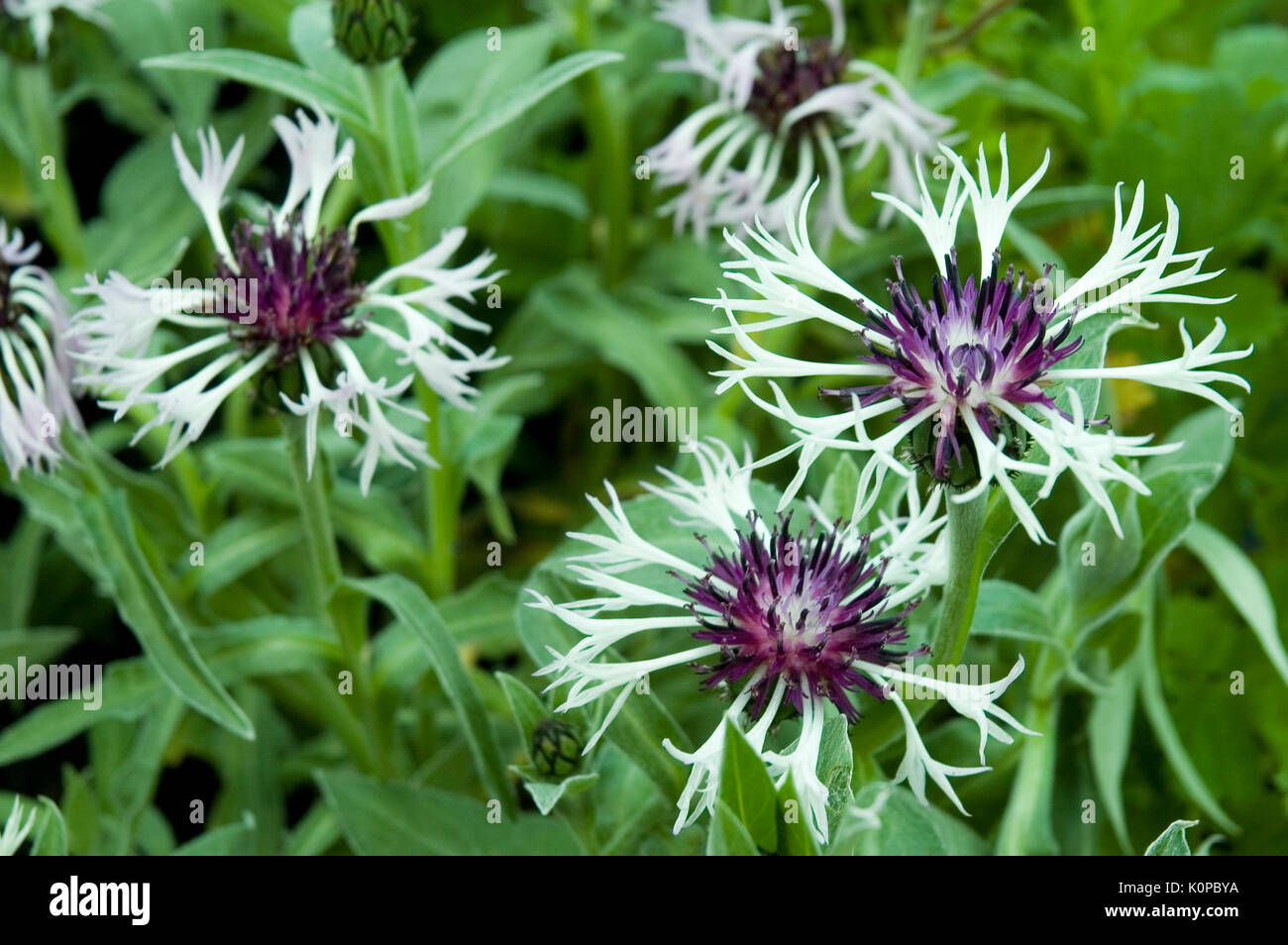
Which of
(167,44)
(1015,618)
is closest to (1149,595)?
(1015,618)

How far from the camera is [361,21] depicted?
826 millimetres

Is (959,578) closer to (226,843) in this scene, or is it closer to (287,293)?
(287,293)

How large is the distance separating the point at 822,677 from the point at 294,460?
1.12 feet

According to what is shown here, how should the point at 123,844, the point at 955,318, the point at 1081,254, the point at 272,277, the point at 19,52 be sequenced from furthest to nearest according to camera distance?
the point at 1081,254 → the point at 19,52 → the point at 123,844 → the point at 272,277 → the point at 955,318

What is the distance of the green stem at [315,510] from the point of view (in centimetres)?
81

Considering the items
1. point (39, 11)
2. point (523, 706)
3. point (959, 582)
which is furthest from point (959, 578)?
point (39, 11)

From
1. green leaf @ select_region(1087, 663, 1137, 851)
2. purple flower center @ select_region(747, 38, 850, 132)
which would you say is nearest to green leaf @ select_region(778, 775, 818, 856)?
green leaf @ select_region(1087, 663, 1137, 851)

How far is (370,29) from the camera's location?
0.83 m

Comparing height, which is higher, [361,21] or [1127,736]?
[361,21]

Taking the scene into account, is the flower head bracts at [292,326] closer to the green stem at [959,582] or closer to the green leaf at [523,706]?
the green leaf at [523,706]

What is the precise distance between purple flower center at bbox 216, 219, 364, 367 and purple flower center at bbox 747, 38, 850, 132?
0.39m

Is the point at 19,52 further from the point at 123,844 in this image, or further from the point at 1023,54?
the point at 1023,54

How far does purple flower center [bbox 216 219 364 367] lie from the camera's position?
2.52 feet

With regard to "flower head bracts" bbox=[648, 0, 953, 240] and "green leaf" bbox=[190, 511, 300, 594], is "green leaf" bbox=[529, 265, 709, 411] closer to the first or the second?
"flower head bracts" bbox=[648, 0, 953, 240]
